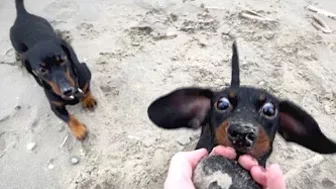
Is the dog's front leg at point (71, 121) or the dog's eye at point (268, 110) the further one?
the dog's front leg at point (71, 121)

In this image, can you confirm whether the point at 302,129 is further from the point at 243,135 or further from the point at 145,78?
the point at 145,78

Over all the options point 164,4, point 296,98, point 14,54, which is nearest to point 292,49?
point 296,98

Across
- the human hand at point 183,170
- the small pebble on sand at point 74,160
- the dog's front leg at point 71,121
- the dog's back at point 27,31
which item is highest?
the human hand at point 183,170

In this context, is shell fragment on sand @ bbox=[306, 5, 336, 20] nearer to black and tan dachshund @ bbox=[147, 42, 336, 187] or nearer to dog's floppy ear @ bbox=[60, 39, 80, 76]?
black and tan dachshund @ bbox=[147, 42, 336, 187]

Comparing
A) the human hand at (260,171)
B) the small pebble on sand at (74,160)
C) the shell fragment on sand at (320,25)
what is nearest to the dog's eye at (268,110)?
the human hand at (260,171)

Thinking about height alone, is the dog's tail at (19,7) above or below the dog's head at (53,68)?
below

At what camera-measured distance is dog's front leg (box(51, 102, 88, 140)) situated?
313 cm

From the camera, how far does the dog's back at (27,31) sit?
333cm

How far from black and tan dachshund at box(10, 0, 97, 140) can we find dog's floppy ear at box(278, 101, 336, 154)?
3.98ft

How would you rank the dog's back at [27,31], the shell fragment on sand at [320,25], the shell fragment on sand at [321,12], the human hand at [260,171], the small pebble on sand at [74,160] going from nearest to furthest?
the human hand at [260,171] → the small pebble on sand at [74,160] → the dog's back at [27,31] → the shell fragment on sand at [320,25] → the shell fragment on sand at [321,12]

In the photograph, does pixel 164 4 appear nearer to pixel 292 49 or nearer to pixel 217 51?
pixel 217 51

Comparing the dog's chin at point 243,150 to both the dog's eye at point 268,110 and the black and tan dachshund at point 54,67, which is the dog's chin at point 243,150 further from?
the black and tan dachshund at point 54,67

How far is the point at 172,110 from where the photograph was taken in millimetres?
2385

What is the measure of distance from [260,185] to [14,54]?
228cm
